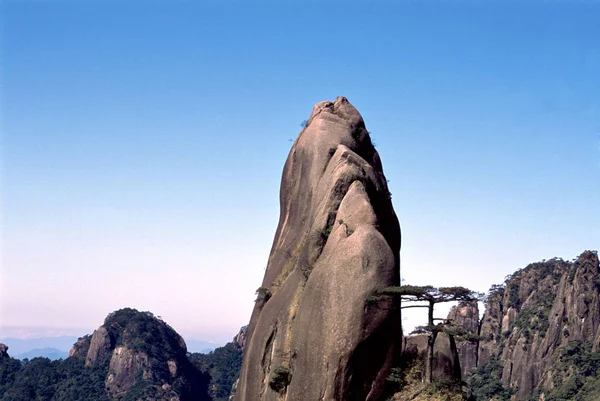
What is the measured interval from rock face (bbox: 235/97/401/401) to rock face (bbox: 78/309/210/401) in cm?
9085

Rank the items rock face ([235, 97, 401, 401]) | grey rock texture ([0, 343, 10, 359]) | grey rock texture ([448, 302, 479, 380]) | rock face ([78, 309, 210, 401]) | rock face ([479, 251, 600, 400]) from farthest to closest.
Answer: grey rock texture ([0, 343, 10, 359]) < grey rock texture ([448, 302, 479, 380]) < rock face ([78, 309, 210, 401]) < rock face ([479, 251, 600, 400]) < rock face ([235, 97, 401, 401])

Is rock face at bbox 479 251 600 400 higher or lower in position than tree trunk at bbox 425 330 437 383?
higher

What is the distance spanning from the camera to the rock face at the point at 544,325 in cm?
10538

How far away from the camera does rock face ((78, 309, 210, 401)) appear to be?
119 m

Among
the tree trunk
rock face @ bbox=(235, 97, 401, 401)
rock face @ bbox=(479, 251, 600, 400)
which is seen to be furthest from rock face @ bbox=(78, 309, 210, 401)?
the tree trunk

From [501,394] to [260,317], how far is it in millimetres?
89169

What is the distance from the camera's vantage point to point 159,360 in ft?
410

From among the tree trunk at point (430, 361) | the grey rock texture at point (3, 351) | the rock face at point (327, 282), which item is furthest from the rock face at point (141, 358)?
the tree trunk at point (430, 361)

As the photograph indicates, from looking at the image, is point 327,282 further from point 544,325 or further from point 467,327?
point 467,327

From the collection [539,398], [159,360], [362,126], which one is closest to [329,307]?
[362,126]

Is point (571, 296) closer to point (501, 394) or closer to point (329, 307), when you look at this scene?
point (501, 394)

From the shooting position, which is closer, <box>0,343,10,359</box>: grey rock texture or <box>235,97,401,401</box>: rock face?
<box>235,97,401,401</box>: rock face

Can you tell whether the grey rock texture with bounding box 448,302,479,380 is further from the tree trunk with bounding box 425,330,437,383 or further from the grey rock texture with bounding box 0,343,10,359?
the tree trunk with bounding box 425,330,437,383

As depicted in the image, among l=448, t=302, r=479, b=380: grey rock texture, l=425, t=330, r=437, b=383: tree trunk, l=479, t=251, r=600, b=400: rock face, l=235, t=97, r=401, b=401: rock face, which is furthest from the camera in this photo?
l=448, t=302, r=479, b=380: grey rock texture
